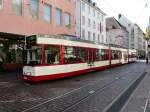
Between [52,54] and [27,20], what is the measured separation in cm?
1034

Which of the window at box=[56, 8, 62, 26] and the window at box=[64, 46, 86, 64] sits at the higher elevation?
the window at box=[56, 8, 62, 26]

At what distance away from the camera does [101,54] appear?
2727 centimetres

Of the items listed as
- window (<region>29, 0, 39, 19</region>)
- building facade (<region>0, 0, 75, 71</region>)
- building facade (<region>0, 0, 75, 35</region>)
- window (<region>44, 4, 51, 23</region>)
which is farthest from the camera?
window (<region>44, 4, 51, 23</region>)

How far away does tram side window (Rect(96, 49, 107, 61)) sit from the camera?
25.7m

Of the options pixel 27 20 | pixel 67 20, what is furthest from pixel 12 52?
Result: pixel 67 20

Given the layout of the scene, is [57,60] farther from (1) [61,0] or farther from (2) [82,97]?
(1) [61,0]

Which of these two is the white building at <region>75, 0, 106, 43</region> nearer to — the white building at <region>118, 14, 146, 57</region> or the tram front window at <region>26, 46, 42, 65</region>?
the tram front window at <region>26, 46, 42, 65</region>

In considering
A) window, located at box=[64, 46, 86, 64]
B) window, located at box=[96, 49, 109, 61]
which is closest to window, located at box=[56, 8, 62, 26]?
window, located at box=[96, 49, 109, 61]

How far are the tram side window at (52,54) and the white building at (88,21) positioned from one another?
1207 inches

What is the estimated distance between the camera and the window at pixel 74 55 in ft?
59.6

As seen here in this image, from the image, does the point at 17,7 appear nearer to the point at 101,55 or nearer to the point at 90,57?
the point at 90,57

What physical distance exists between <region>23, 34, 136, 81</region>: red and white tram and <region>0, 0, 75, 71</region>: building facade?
6.73 meters

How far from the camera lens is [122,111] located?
8.15m

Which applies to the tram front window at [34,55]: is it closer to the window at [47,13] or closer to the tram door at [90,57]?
the tram door at [90,57]
